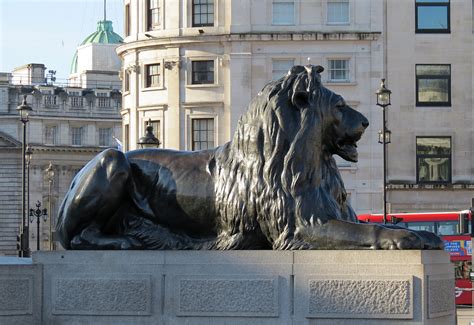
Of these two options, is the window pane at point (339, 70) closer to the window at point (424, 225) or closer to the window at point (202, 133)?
the window at point (202, 133)

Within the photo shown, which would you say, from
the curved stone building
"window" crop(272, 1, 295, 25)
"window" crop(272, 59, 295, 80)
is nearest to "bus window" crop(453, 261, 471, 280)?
"window" crop(272, 59, 295, 80)

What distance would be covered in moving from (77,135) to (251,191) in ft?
341

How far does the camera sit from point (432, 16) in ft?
192

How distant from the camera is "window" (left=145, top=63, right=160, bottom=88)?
199 ft

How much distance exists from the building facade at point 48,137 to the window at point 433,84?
55.0 metres

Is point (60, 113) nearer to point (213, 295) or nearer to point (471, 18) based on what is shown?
point (471, 18)

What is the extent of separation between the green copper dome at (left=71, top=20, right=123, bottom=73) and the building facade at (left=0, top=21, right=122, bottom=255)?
24.0 meters

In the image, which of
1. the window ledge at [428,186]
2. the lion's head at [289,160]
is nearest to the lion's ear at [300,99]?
the lion's head at [289,160]

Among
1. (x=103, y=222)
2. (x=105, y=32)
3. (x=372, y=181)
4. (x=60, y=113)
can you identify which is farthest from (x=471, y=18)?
(x=105, y=32)

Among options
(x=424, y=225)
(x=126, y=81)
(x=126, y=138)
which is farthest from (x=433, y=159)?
(x=424, y=225)

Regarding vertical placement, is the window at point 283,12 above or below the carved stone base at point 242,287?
above

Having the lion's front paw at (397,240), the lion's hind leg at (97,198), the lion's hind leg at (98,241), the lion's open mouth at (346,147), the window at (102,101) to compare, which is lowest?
the lion's hind leg at (98,241)

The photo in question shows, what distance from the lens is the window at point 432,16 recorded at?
5838 centimetres

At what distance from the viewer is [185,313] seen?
1068 cm
